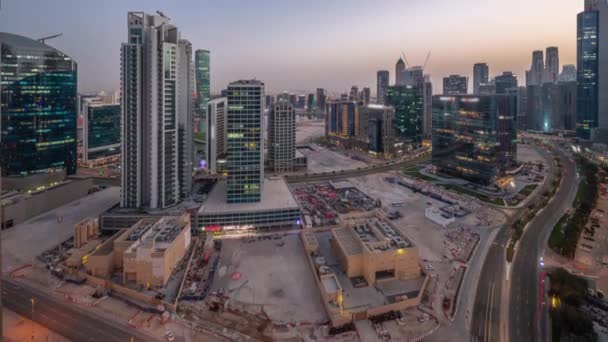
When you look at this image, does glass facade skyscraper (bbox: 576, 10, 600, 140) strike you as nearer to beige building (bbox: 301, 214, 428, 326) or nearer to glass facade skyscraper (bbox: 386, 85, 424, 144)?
glass facade skyscraper (bbox: 386, 85, 424, 144)

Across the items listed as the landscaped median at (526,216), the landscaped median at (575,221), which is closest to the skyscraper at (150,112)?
the landscaped median at (526,216)

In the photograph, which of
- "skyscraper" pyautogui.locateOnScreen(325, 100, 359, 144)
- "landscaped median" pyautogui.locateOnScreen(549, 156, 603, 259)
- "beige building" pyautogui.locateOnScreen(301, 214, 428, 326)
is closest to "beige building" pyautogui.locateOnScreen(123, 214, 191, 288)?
"beige building" pyautogui.locateOnScreen(301, 214, 428, 326)

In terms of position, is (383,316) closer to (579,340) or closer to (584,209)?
(579,340)

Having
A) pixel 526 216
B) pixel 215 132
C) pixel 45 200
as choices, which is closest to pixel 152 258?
pixel 45 200

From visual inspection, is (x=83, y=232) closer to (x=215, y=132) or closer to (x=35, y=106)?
(x=35, y=106)

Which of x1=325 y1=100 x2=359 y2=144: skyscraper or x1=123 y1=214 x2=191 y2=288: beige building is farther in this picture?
x1=325 y1=100 x2=359 y2=144: skyscraper

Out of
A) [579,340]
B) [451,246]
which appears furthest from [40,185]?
[579,340]
